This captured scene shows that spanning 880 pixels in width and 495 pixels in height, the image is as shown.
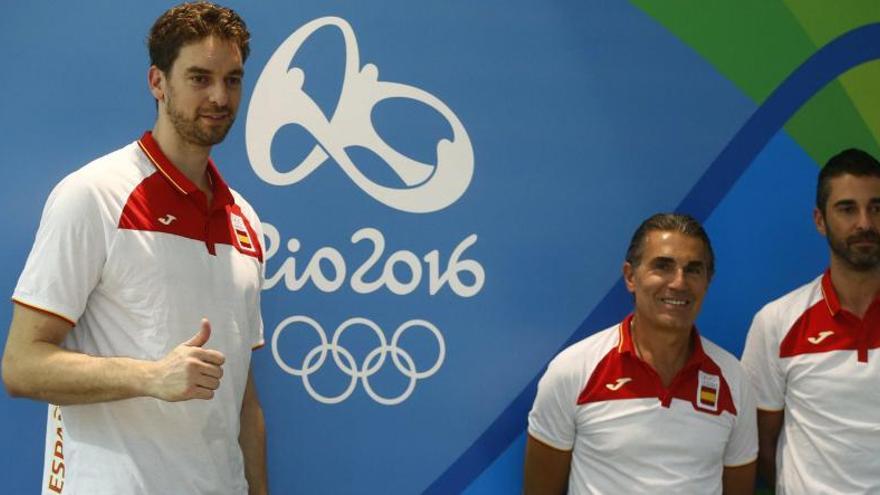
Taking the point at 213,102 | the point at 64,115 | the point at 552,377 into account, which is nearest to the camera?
the point at 213,102

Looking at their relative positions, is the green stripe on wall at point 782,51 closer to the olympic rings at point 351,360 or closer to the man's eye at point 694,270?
the man's eye at point 694,270

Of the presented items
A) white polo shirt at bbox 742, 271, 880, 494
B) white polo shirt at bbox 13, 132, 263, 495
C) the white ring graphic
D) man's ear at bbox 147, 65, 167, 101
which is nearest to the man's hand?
white polo shirt at bbox 13, 132, 263, 495

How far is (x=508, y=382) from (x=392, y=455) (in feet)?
1.45

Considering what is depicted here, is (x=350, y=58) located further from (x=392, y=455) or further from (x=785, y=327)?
(x=785, y=327)

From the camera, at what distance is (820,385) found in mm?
3248

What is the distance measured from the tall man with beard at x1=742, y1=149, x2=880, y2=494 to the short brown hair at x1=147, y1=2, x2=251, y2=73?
190 cm

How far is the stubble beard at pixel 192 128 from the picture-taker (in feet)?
8.44

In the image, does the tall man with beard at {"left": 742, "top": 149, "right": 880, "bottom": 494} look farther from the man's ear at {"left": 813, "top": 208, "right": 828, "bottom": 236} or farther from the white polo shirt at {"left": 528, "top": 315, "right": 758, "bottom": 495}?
the white polo shirt at {"left": 528, "top": 315, "right": 758, "bottom": 495}

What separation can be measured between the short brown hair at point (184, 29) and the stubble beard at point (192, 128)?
10cm

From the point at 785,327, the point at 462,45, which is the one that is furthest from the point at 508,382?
the point at 462,45

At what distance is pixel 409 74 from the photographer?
3.50 m

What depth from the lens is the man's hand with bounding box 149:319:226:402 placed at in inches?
88.7

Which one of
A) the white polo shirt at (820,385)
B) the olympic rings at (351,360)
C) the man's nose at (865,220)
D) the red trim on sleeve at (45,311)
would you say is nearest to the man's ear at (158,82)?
the red trim on sleeve at (45,311)

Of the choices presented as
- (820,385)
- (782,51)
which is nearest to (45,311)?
(820,385)
